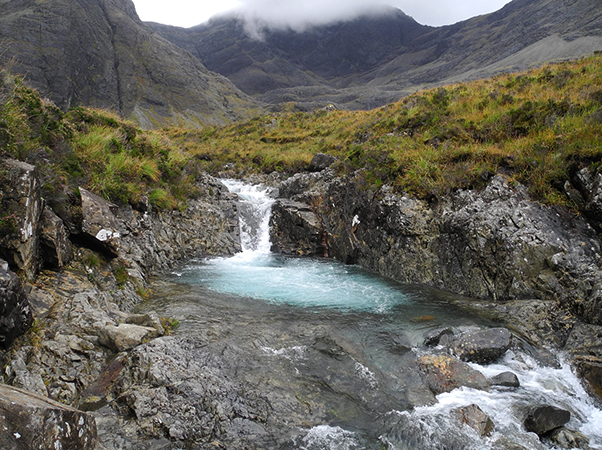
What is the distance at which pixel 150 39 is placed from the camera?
371 ft

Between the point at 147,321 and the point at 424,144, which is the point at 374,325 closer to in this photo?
the point at 147,321

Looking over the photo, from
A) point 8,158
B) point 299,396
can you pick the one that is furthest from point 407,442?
point 8,158

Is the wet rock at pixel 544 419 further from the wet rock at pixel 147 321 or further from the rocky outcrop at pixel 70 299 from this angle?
the wet rock at pixel 147 321

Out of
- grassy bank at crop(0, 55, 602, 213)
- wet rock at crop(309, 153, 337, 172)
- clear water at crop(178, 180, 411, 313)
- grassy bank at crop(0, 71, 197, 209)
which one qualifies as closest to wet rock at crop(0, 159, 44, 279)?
grassy bank at crop(0, 71, 197, 209)

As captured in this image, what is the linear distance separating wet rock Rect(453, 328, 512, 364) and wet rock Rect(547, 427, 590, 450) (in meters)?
1.89

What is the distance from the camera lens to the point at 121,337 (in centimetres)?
602

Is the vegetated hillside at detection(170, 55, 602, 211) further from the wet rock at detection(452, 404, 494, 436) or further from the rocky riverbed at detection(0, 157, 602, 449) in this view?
the wet rock at detection(452, 404, 494, 436)

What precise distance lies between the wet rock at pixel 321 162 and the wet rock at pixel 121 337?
16.9 metres

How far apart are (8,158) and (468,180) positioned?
522 inches

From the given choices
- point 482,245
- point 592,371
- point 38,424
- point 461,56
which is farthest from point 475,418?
point 461,56

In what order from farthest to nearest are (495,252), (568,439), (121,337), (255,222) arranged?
(255,222), (495,252), (121,337), (568,439)

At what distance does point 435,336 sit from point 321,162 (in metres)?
16.1

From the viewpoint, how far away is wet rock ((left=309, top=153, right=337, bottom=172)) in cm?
2170

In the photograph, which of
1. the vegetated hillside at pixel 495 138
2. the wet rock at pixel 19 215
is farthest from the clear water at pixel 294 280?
the wet rock at pixel 19 215
